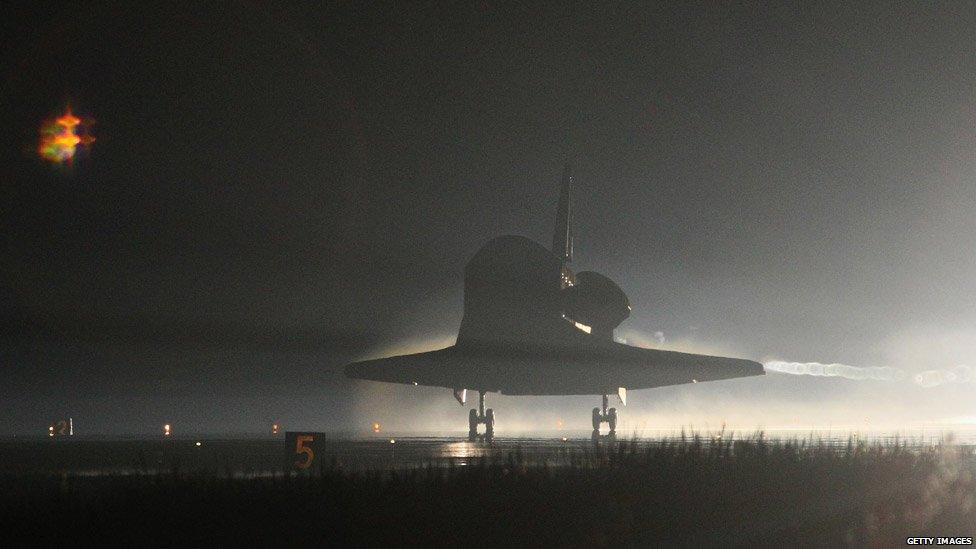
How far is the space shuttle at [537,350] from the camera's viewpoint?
51.9 meters

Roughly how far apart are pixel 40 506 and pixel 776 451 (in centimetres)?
1850

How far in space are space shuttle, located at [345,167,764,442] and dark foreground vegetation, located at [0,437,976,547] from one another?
94.3ft

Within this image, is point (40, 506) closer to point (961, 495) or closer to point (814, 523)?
point (814, 523)

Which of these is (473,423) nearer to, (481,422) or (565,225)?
(481,422)

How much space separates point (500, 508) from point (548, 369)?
38177mm

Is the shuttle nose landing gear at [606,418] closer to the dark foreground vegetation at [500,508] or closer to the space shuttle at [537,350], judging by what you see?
the space shuttle at [537,350]

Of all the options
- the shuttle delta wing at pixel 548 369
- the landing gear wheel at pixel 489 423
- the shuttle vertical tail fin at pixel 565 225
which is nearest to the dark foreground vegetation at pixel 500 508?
the landing gear wheel at pixel 489 423

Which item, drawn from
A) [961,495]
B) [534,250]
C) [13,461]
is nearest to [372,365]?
[534,250]

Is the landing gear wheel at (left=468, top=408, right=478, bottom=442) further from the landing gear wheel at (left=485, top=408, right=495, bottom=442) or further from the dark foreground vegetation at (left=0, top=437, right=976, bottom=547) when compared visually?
the dark foreground vegetation at (left=0, top=437, right=976, bottom=547)

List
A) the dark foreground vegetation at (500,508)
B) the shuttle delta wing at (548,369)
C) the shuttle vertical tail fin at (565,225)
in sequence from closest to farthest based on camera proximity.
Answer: the dark foreground vegetation at (500,508), the shuttle delta wing at (548,369), the shuttle vertical tail fin at (565,225)

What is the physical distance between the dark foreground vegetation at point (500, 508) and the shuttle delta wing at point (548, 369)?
3064 centimetres

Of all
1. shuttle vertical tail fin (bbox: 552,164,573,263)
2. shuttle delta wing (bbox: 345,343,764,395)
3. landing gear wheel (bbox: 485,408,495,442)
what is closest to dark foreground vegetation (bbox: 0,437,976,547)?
landing gear wheel (bbox: 485,408,495,442)

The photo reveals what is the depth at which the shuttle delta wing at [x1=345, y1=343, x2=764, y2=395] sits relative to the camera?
51.6 metres

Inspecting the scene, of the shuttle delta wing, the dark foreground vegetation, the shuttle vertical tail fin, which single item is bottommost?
the dark foreground vegetation
